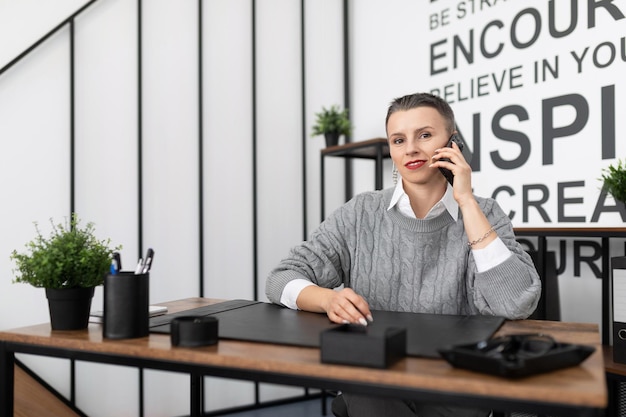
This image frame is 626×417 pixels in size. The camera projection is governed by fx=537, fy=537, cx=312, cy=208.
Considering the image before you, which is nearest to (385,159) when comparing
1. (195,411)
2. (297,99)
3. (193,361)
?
(297,99)

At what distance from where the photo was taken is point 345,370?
2.70 ft

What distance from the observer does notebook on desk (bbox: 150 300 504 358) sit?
0.99 metres

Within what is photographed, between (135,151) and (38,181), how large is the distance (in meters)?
0.51

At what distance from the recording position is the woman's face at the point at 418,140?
1.51 metres

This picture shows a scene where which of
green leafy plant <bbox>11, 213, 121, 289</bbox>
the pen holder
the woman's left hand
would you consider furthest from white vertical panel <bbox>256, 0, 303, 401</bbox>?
the pen holder

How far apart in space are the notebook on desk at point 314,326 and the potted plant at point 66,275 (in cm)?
16

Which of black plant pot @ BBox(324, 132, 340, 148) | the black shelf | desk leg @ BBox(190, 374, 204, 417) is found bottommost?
desk leg @ BBox(190, 374, 204, 417)

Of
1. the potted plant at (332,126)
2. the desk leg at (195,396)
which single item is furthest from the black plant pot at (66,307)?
the potted plant at (332,126)

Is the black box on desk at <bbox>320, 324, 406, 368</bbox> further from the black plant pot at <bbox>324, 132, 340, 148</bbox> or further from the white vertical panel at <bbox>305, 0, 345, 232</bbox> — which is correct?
the white vertical panel at <bbox>305, 0, 345, 232</bbox>

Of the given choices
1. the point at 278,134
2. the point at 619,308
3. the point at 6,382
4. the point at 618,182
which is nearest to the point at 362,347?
the point at 6,382

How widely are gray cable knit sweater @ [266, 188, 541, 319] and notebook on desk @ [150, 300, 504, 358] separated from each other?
141mm

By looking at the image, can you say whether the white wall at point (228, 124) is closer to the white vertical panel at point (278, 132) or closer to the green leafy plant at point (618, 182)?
the white vertical panel at point (278, 132)

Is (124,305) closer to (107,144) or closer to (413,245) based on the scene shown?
(413,245)

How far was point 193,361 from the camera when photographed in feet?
3.11
